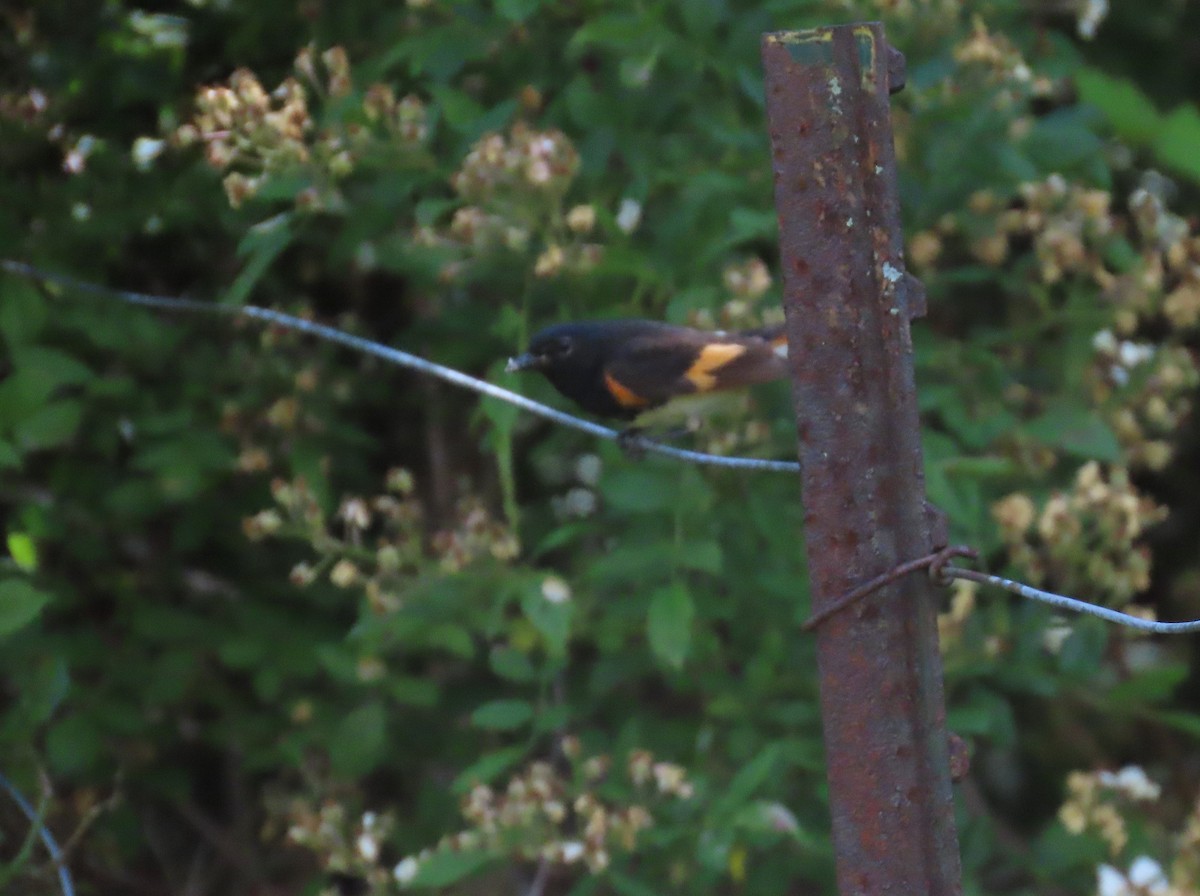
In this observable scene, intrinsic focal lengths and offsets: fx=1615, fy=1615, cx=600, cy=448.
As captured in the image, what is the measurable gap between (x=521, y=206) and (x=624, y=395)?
0.46 metres

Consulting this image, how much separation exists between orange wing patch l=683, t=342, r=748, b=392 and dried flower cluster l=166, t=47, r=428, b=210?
0.69 metres

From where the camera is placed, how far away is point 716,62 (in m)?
3.21

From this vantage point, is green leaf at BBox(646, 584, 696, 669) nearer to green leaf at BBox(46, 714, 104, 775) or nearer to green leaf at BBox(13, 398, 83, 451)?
green leaf at BBox(13, 398, 83, 451)

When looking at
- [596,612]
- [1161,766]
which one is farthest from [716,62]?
[1161,766]

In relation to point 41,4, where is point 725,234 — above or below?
below

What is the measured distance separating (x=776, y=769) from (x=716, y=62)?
1433 millimetres

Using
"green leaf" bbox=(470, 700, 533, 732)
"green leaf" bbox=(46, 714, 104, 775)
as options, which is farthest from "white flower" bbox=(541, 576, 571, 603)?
"green leaf" bbox=(46, 714, 104, 775)

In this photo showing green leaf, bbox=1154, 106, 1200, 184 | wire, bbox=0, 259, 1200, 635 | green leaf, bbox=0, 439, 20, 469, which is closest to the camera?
green leaf, bbox=1154, 106, 1200, 184

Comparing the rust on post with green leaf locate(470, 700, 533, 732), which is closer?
the rust on post

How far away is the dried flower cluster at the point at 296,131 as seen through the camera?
2.93 m

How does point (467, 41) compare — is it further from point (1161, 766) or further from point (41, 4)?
point (1161, 766)

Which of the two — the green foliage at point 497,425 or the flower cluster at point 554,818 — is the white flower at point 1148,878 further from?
the flower cluster at point 554,818

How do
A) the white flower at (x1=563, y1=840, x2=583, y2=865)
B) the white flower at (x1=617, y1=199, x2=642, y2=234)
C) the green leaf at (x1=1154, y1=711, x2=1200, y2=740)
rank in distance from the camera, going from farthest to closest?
the green leaf at (x1=1154, y1=711, x2=1200, y2=740), the white flower at (x1=617, y1=199, x2=642, y2=234), the white flower at (x1=563, y1=840, x2=583, y2=865)

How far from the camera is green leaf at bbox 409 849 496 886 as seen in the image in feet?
9.97
